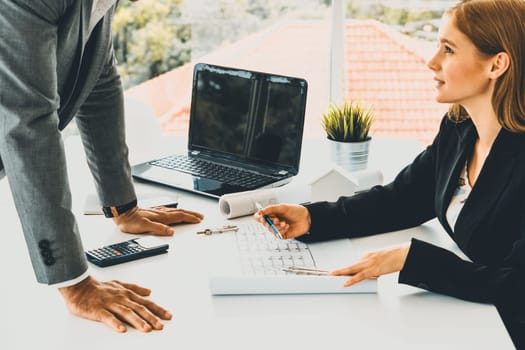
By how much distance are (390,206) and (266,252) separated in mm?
344

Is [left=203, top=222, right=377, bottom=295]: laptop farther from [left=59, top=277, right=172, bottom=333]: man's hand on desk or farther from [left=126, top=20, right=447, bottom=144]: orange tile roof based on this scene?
[left=126, top=20, right=447, bottom=144]: orange tile roof

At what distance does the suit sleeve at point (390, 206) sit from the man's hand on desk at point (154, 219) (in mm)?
279

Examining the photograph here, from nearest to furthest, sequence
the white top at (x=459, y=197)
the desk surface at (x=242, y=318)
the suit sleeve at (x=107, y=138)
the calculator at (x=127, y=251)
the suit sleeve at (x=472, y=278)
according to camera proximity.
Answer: the desk surface at (x=242, y=318) → the suit sleeve at (x=472, y=278) → the calculator at (x=127, y=251) → the white top at (x=459, y=197) → the suit sleeve at (x=107, y=138)

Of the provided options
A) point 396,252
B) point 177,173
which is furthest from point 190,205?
point 396,252

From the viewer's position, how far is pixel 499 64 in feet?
4.62

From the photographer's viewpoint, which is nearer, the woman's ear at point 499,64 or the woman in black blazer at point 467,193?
the woman in black blazer at point 467,193

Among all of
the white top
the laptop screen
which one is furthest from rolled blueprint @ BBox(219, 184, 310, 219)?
the white top

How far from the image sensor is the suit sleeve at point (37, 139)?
3.75 ft

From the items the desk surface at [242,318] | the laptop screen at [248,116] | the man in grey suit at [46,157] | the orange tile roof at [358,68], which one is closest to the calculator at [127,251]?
the desk surface at [242,318]

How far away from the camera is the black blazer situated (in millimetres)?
1236

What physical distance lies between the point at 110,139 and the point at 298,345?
724 mm

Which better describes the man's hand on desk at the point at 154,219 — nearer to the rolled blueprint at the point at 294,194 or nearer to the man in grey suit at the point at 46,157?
the rolled blueprint at the point at 294,194

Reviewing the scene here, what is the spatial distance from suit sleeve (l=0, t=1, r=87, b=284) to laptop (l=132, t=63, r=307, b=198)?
1.97 ft

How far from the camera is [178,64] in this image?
313 cm
